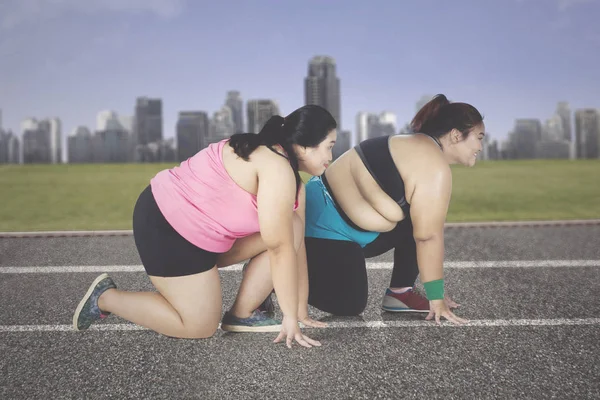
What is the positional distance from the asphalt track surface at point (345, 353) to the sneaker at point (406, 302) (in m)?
0.05

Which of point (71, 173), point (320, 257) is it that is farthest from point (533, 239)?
point (71, 173)

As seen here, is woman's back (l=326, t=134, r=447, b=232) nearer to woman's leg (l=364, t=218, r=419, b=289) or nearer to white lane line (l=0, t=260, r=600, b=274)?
woman's leg (l=364, t=218, r=419, b=289)

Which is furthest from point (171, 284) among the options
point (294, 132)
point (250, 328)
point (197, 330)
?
point (294, 132)

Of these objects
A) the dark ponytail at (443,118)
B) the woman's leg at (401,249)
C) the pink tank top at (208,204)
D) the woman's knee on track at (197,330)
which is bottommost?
the woman's knee on track at (197,330)

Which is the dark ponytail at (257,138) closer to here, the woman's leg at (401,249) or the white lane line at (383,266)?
the woman's leg at (401,249)

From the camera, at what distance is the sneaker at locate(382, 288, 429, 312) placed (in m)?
2.88

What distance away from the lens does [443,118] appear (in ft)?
8.57

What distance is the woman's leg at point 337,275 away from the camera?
2.74m

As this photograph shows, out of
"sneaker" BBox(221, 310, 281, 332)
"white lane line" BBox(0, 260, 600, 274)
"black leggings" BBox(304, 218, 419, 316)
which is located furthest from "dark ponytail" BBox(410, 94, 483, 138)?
"white lane line" BBox(0, 260, 600, 274)

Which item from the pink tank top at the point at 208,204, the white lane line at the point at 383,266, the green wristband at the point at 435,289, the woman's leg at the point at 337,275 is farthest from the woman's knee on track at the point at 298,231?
the white lane line at the point at 383,266

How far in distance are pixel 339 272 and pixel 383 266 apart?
58.9 inches

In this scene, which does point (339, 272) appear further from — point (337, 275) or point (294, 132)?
point (294, 132)

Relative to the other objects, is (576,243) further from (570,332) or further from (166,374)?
(166,374)

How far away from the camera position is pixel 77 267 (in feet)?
13.8
